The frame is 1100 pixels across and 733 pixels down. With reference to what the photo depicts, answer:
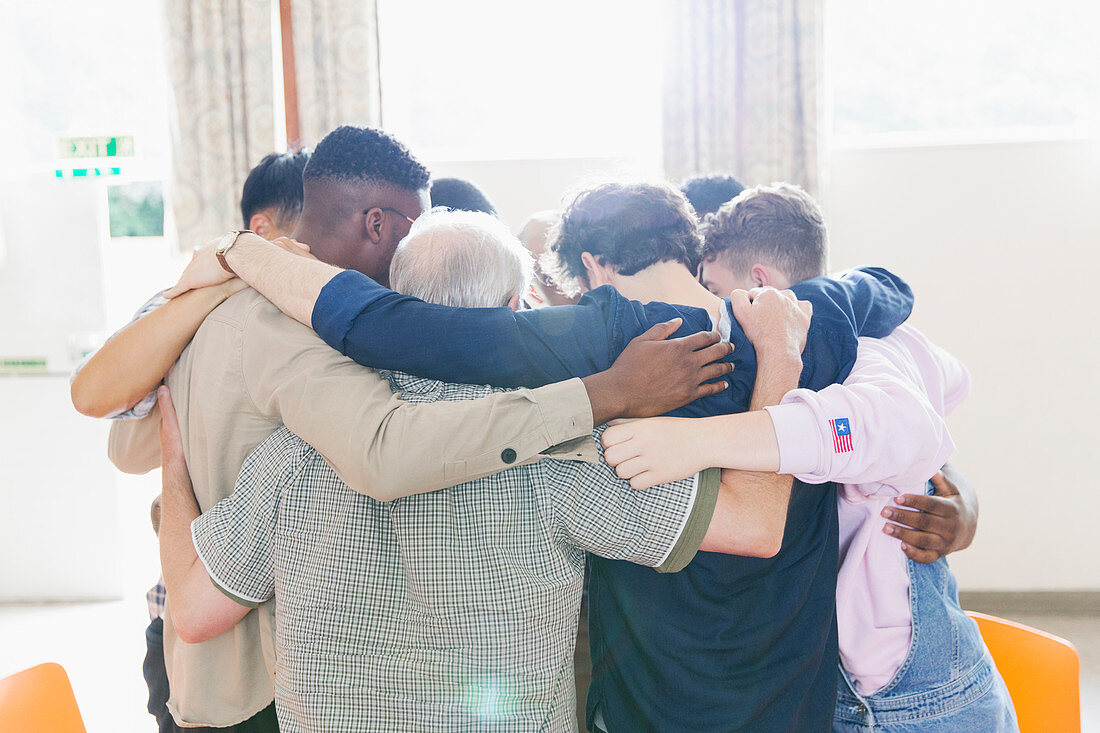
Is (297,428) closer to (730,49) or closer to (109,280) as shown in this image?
(730,49)

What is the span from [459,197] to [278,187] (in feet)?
2.04


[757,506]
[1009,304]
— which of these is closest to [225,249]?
[757,506]

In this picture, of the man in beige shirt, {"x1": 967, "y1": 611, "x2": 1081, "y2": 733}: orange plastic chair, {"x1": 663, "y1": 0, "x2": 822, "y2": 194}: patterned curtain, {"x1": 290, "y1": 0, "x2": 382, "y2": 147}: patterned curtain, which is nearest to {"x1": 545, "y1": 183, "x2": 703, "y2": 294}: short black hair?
the man in beige shirt

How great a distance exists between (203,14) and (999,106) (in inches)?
154

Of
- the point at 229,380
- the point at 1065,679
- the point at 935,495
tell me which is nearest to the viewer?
the point at 229,380

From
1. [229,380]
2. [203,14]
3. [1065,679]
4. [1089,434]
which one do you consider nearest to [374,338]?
[229,380]

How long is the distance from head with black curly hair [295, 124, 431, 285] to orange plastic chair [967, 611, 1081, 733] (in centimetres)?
151

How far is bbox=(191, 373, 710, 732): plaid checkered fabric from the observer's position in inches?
42.1

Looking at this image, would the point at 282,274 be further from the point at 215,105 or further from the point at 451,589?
the point at 215,105

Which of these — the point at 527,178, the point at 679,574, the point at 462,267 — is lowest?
the point at 679,574

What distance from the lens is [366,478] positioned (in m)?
1.04

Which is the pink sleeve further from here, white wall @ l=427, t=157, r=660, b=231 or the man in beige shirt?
white wall @ l=427, t=157, r=660, b=231

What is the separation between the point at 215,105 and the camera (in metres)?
3.79

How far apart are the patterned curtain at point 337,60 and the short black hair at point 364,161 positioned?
217 centimetres
